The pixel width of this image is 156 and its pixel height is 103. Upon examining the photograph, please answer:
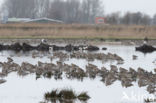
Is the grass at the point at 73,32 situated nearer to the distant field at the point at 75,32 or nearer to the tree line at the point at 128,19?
the distant field at the point at 75,32

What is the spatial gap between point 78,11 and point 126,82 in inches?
5223

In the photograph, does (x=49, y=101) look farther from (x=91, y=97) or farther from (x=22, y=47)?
(x=22, y=47)

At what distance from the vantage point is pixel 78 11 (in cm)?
15512

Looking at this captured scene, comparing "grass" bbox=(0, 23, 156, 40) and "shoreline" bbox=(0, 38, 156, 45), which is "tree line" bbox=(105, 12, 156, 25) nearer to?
"grass" bbox=(0, 23, 156, 40)

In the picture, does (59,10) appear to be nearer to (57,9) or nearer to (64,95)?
(57,9)

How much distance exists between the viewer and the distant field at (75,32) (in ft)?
218

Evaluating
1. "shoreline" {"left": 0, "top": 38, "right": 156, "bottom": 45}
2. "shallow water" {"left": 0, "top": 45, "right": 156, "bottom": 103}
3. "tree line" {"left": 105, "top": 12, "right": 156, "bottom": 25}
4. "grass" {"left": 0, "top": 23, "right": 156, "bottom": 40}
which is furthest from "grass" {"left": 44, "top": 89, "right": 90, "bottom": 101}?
"tree line" {"left": 105, "top": 12, "right": 156, "bottom": 25}

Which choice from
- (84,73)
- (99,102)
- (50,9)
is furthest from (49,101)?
(50,9)

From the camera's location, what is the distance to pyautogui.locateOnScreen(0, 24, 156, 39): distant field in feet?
218

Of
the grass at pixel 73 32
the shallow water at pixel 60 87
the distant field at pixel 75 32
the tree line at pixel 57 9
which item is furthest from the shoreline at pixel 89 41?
the tree line at pixel 57 9

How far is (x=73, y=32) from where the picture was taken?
67750 mm

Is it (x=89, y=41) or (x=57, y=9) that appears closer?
(x=89, y=41)

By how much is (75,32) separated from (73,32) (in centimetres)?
42

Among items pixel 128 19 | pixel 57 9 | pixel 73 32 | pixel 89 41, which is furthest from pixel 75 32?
pixel 57 9
